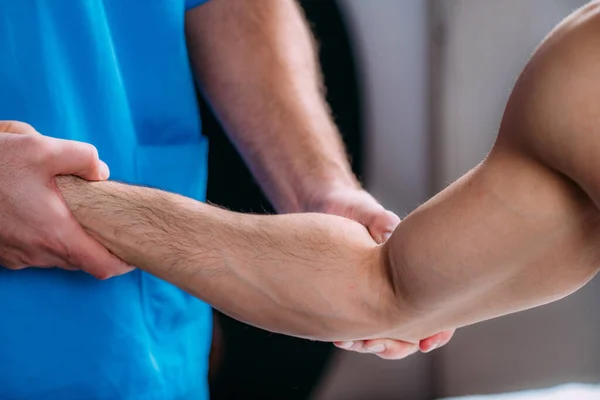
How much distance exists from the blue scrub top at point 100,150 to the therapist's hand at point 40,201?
0.10m

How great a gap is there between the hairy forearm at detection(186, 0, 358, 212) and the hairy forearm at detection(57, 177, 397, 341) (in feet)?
1.05

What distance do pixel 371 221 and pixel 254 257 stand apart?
0.84 ft

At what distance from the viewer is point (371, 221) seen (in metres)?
1.19

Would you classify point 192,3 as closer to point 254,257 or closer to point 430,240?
point 254,257

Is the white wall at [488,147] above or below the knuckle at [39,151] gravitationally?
below

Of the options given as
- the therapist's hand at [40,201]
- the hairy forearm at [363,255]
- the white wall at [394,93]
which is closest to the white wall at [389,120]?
the white wall at [394,93]

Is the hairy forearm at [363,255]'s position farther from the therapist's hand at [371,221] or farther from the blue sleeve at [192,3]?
the blue sleeve at [192,3]

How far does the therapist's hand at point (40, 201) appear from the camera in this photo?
100 cm

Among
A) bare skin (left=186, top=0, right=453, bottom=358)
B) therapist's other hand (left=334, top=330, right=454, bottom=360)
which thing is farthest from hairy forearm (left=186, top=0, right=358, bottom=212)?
therapist's other hand (left=334, top=330, right=454, bottom=360)

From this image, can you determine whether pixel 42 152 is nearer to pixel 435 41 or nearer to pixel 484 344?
pixel 435 41

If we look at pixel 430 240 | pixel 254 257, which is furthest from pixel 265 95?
pixel 430 240

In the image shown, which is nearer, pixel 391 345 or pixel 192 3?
pixel 391 345

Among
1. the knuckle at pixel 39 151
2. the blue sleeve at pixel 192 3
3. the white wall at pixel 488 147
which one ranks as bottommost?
the white wall at pixel 488 147

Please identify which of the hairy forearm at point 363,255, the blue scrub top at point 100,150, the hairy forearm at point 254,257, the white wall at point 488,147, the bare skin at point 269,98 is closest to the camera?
the hairy forearm at point 363,255
